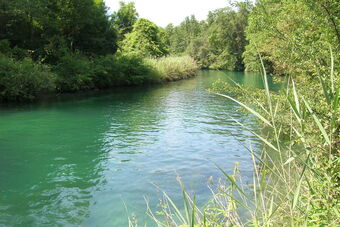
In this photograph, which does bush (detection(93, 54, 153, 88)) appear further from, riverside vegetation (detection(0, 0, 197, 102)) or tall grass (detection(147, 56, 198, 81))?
tall grass (detection(147, 56, 198, 81))

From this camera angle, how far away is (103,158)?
26.0ft

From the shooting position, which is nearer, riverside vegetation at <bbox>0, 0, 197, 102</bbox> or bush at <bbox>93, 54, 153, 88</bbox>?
riverside vegetation at <bbox>0, 0, 197, 102</bbox>

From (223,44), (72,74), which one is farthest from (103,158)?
(223,44)

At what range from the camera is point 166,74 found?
97.9ft

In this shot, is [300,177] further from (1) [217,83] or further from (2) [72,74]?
(2) [72,74]

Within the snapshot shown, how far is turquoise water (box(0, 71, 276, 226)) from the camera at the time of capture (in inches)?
209

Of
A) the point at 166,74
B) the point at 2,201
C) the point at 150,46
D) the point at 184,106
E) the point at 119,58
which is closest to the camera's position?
the point at 2,201

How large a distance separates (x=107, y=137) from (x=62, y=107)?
5978mm

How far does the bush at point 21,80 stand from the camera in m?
15.0

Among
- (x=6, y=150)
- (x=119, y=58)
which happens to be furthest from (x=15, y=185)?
(x=119, y=58)

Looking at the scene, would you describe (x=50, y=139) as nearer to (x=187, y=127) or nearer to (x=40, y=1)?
(x=187, y=127)

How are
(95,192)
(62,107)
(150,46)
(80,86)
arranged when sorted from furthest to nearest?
(150,46) < (80,86) < (62,107) < (95,192)

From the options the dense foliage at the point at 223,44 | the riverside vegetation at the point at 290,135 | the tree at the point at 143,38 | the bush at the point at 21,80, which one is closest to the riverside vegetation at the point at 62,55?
the bush at the point at 21,80

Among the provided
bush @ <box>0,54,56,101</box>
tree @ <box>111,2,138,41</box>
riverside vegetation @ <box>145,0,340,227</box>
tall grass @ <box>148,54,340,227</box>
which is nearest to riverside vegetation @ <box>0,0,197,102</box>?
bush @ <box>0,54,56,101</box>
